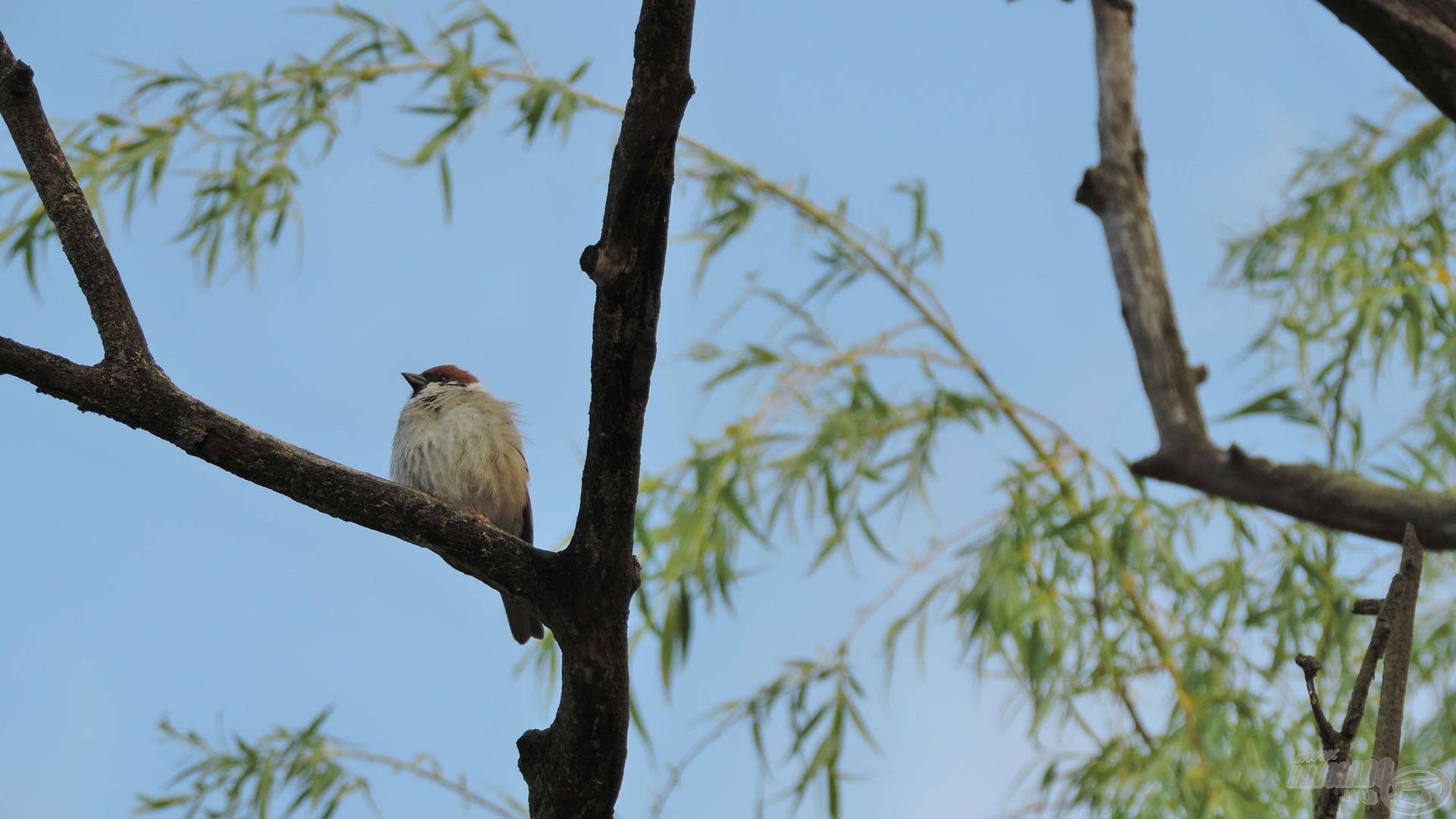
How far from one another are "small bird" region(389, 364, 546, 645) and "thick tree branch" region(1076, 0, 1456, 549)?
3.52 feet

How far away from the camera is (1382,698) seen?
4.16 ft

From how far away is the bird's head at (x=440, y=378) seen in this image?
8.87ft

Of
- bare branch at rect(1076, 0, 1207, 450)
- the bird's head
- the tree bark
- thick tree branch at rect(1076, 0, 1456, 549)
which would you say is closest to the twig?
thick tree branch at rect(1076, 0, 1456, 549)

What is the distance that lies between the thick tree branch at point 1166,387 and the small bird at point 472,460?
1.07 meters

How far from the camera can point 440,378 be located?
2.72m

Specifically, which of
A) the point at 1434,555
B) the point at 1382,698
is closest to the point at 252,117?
the point at 1382,698

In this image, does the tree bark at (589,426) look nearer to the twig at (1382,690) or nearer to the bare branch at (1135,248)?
the twig at (1382,690)

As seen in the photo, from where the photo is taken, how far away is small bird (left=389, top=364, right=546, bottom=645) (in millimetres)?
2291

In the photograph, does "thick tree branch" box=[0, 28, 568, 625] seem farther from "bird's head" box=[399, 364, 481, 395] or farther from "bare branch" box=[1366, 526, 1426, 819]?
"bird's head" box=[399, 364, 481, 395]

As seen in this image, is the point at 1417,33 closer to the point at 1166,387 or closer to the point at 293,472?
the point at 1166,387

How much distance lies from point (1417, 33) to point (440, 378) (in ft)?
→ 6.03

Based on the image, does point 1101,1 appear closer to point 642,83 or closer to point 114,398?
point 642,83

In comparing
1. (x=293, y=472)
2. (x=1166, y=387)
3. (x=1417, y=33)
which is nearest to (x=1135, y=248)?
(x=1166, y=387)

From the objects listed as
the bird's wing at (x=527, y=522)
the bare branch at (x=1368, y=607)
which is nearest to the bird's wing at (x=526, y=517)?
the bird's wing at (x=527, y=522)
